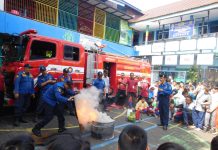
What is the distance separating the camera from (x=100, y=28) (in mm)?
19578

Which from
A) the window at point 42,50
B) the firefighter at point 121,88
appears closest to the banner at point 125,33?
the firefighter at point 121,88

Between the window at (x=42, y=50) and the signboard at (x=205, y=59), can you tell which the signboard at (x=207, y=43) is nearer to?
the signboard at (x=205, y=59)

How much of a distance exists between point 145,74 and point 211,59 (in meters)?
6.36

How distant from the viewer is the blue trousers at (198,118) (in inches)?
333

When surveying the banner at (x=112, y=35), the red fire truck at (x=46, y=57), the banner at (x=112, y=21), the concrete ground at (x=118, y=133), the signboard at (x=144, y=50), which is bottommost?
the concrete ground at (x=118, y=133)

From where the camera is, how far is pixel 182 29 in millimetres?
19281

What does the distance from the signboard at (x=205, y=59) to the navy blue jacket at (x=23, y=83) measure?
47.7 feet

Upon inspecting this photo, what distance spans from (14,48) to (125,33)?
16.5 metres

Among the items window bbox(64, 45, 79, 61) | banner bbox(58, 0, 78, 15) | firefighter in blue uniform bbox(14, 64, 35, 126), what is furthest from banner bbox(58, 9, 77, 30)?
firefighter in blue uniform bbox(14, 64, 35, 126)

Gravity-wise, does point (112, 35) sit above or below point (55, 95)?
above

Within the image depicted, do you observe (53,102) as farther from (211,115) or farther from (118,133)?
(211,115)

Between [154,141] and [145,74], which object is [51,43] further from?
[145,74]

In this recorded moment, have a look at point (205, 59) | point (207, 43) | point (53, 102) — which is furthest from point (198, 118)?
point (207, 43)

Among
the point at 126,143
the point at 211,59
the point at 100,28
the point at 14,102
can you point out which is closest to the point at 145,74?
the point at 211,59
